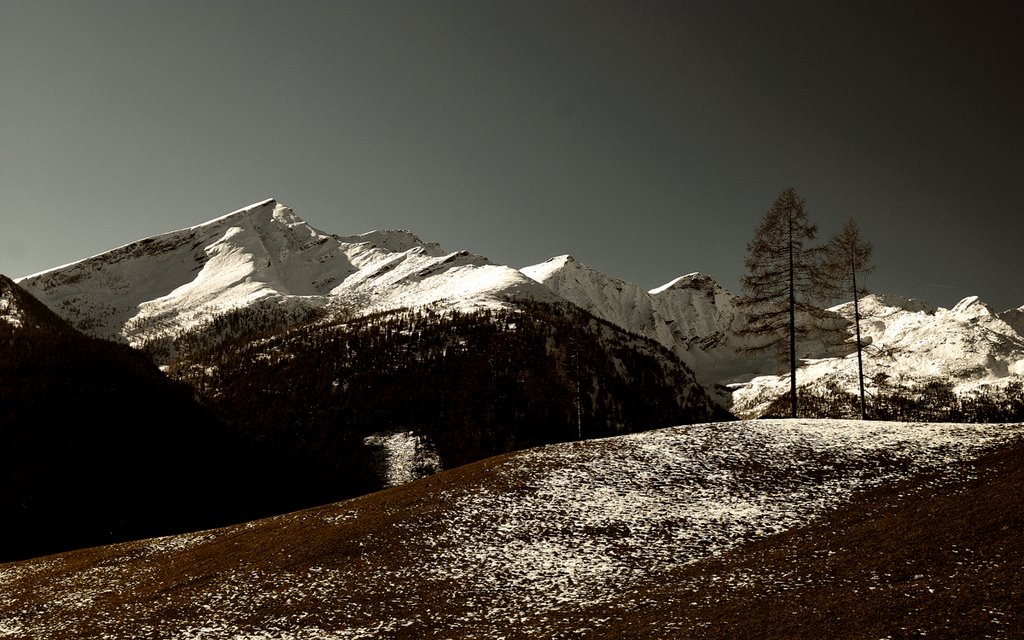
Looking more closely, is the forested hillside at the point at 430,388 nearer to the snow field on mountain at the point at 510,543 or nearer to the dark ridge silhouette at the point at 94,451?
the dark ridge silhouette at the point at 94,451

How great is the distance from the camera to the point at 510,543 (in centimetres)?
2509

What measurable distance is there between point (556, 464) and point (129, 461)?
71.5 metres

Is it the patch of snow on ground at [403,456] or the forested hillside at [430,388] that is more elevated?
the forested hillside at [430,388]

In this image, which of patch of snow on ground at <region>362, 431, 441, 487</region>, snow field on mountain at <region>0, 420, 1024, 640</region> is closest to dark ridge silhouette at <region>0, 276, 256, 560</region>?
patch of snow on ground at <region>362, 431, 441, 487</region>

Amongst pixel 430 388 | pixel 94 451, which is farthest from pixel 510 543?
pixel 430 388

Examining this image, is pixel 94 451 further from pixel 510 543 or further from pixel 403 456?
pixel 510 543

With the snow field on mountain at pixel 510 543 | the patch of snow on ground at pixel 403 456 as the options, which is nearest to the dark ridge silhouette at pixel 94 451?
the patch of snow on ground at pixel 403 456

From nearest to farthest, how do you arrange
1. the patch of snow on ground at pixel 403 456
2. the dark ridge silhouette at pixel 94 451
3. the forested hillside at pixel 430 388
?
the dark ridge silhouette at pixel 94 451, the patch of snow on ground at pixel 403 456, the forested hillside at pixel 430 388

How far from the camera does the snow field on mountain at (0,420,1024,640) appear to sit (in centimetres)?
2016

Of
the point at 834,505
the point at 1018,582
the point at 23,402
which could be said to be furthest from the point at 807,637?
the point at 23,402

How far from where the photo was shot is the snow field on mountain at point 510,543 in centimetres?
2016

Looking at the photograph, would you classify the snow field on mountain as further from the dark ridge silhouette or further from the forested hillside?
the forested hillside

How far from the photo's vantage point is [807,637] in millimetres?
14094

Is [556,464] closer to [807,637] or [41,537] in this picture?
[807,637]
